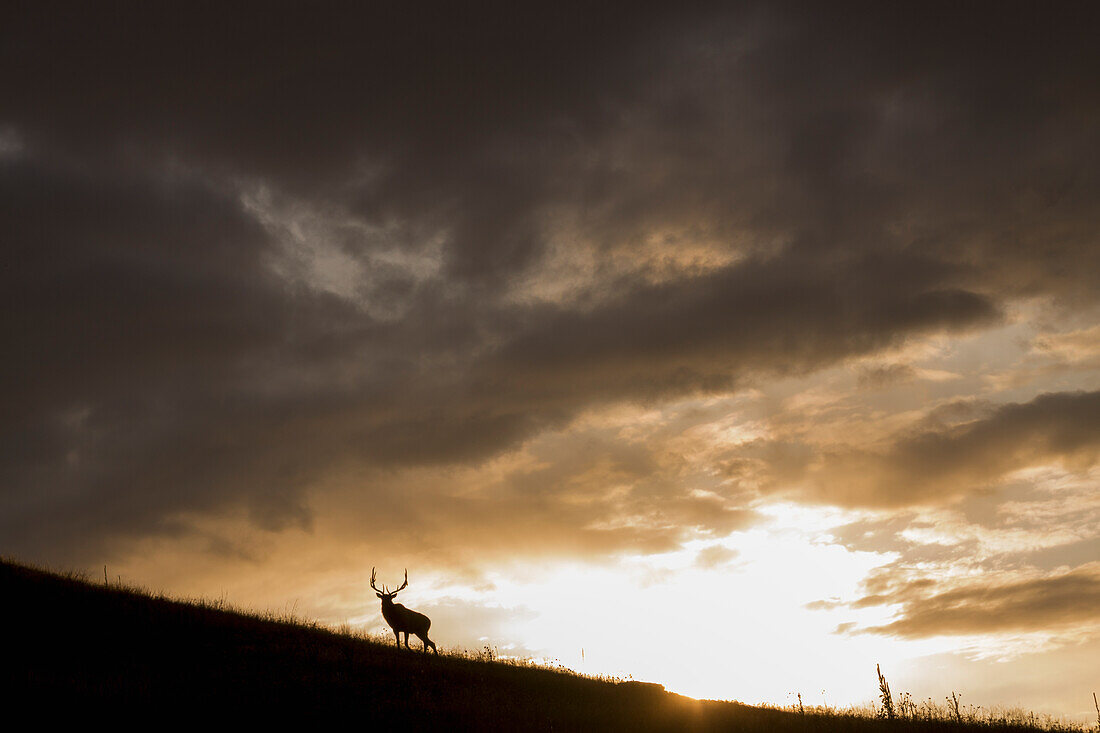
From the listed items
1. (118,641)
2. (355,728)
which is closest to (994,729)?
(355,728)

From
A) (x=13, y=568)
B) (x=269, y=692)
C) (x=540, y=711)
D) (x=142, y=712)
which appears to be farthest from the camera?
(x=13, y=568)

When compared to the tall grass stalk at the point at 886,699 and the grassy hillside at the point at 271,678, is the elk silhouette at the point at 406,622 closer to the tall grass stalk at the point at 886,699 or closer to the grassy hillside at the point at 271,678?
the grassy hillside at the point at 271,678

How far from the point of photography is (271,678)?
2117cm

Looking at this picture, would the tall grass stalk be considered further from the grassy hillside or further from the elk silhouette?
the elk silhouette

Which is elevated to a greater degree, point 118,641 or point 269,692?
point 118,641

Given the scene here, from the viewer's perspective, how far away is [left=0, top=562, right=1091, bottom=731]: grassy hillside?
1886cm

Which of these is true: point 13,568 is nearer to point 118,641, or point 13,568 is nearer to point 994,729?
point 118,641

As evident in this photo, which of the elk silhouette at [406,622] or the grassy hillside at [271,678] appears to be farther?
the elk silhouette at [406,622]

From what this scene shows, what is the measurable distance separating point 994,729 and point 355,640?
2185 cm

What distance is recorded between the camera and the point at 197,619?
85.9 ft

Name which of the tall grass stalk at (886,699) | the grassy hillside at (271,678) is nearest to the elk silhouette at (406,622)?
the grassy hillside at (271,678)

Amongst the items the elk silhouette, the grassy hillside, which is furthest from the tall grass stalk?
the elk silhouette

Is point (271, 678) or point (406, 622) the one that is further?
point (406, 622)

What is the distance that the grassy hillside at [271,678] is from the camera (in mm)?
18859
